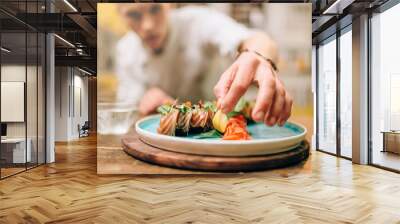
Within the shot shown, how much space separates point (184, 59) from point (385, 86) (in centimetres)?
390

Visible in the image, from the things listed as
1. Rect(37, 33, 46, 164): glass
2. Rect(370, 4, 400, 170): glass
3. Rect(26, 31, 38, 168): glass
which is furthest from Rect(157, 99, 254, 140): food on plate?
Rect(37, 33, 46, 164): glass

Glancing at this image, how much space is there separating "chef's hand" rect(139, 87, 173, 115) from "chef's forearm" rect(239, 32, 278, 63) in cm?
139

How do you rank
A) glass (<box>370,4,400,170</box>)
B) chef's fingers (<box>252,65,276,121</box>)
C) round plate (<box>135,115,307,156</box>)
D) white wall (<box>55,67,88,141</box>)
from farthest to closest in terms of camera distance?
white wall (<box>55,67,88,141</box>) < glass (<box>370,4,400,170</box>) < chef's fingers (<box>252,65,276,121</box>) < round plate (<box>135,115,307,156</box>)

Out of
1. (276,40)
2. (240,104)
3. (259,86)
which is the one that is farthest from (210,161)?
(276,40)

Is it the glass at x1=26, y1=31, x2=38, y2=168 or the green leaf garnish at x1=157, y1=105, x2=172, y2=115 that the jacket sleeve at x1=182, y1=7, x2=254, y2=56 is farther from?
the glass at x1=26, y1=31, x2=38, y2=168

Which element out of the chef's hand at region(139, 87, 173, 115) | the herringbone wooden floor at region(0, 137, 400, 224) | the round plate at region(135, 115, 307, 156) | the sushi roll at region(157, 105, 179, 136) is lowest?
the herringbone wooden floor at region(0, 137, 400, 224)

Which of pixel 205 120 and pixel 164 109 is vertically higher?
pixel 164 109

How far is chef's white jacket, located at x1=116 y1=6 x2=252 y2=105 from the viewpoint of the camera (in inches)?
217

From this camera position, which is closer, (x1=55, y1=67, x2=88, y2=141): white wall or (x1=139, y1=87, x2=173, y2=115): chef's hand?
(x1=139, y1=87, x2=173, y2=115): chef's hand

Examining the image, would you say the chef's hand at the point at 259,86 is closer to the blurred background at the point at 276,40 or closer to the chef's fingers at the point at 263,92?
the chef's fingers at the point at 263,92

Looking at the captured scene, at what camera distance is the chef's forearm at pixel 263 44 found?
553cm

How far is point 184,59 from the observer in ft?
18.1

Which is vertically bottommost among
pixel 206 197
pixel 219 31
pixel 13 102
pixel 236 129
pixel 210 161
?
pixel 206 197

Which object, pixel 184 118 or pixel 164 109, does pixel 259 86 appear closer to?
pixel 184 118
